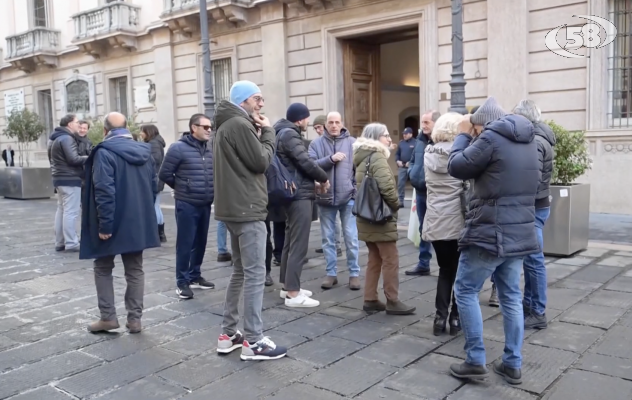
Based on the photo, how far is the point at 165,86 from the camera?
19.0 metres

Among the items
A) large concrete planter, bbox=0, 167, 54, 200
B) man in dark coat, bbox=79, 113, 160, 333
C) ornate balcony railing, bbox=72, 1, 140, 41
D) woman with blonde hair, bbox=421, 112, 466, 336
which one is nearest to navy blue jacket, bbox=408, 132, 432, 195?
woman with blonde hair, bbox=421, 112, 466, 336

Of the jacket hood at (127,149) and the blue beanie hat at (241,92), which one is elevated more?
the blue beanie hat at (241,92)

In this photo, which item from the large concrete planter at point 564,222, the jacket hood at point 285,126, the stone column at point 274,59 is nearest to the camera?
the jacket hood at point 285,126

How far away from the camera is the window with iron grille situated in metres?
10.5

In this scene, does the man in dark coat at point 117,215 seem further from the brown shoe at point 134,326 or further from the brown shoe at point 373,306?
the brown shoe at point 373,306

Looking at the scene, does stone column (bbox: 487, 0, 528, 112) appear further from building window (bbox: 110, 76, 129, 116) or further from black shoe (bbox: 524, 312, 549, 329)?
building window (bbox: 110, 76, 129, 116)

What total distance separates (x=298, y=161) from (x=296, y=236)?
70cm

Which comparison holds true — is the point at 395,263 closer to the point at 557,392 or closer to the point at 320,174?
the point at 320,174

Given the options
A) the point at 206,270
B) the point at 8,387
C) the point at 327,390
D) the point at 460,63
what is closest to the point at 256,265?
the point at 327,390

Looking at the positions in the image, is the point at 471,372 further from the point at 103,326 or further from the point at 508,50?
the point at 508,50

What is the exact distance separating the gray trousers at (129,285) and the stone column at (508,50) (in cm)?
884

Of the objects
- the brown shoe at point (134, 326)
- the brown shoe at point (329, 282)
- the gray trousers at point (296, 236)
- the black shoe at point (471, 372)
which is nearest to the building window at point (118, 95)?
the brown shoe at point (329, 282)

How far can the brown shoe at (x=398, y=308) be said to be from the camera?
5.03m

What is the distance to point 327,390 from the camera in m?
3.58
